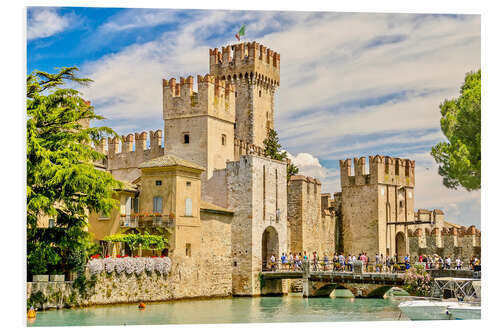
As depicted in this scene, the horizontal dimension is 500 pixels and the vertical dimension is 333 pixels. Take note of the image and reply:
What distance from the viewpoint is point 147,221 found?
26609mm

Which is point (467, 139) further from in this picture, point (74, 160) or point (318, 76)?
point (74, 160)

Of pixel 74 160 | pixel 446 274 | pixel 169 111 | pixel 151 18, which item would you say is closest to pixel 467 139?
pixel 446 274

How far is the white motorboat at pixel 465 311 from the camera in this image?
57.3ft

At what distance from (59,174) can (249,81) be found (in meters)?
18.6

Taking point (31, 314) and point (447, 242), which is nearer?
point (31, 314)

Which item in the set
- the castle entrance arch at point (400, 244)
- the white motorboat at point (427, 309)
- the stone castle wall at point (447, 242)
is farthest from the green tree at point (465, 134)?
the castle entrance arch at point (400, 244)

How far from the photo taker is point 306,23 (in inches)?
805

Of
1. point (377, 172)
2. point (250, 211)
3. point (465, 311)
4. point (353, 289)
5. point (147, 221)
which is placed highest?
point (377, 172)

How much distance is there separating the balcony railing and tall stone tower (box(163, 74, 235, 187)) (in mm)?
4254

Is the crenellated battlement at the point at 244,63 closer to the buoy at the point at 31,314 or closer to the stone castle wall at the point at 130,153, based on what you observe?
the stone castle wall at the point at 130,153

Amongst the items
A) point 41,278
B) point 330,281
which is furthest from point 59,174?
Answer: point 330,281

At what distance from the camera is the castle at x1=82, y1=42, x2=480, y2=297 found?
88.0ft

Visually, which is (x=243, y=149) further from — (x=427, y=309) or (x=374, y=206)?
(x=427, y=309)

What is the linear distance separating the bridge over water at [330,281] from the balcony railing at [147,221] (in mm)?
4917
